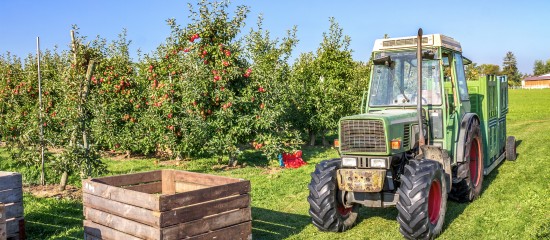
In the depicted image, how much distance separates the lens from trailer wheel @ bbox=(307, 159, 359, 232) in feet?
21.0

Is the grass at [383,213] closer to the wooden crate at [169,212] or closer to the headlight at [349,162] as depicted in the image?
the headlight at [349,162]

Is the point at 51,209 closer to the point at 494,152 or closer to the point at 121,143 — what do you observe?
the point at 121,143

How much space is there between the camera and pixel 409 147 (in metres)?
6.82

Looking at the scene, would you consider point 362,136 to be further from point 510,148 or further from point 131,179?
point 510,148

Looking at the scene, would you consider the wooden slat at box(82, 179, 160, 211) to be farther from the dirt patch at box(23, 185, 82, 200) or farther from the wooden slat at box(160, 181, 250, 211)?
the dirt patch at box(23, 185, 82, 200)

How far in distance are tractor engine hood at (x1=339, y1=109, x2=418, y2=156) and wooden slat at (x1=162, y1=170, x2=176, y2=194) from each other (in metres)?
2.28

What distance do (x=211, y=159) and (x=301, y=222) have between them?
727 centimetres

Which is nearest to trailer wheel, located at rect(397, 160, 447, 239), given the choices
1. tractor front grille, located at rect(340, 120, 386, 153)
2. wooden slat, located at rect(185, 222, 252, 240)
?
tractor front grille, located at rect(340, 120, 386, 153)

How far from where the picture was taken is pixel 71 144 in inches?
376

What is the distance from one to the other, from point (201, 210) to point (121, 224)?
880 millimetres

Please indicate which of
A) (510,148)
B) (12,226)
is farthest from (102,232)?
(510,148)

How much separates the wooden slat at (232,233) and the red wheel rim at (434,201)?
226cm

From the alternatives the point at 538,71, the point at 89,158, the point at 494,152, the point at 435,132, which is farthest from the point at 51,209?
the point at 538,71

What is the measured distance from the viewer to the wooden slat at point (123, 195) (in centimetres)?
501
